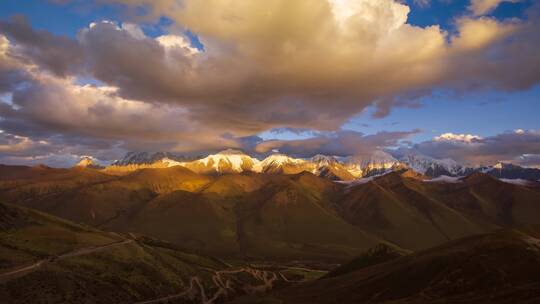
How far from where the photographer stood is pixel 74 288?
154 metres

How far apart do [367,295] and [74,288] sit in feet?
326

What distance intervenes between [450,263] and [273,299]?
68.3 metres

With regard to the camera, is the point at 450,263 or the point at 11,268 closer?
the point at 11,268

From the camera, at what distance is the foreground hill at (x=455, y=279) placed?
5492 inches

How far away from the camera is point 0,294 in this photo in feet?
436

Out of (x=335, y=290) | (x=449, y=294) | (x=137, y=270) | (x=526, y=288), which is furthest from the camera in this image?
(x=137, y=270)

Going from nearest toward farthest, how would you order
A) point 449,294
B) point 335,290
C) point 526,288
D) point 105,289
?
1. point 526,288
2. point 449,294
3. point 105,289
4. point 335,290

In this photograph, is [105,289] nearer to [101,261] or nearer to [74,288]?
[74,288]

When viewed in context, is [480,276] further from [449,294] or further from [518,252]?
[518,252]

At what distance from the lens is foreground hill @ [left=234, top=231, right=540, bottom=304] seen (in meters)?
140

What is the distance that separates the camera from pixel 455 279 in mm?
154875

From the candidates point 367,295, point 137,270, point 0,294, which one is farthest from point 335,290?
point 0,294

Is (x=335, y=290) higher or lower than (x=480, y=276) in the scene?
lower

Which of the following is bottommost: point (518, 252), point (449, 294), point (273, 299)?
point (273, 299)
